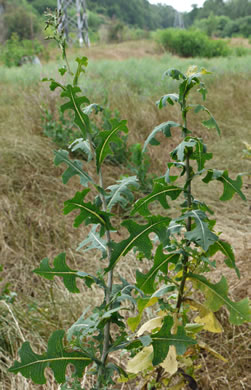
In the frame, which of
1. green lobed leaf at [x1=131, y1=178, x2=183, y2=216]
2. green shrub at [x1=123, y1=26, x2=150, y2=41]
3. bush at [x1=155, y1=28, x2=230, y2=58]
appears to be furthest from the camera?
green shrub at [x1=123, y1=26, x2=150, y2=41]

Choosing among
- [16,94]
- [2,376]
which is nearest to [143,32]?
[16,94]

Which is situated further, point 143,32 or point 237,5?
point 143,32

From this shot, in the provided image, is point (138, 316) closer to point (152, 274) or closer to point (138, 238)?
point (152, 274)

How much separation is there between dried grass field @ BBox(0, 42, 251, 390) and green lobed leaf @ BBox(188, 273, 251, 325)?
404 millimetres

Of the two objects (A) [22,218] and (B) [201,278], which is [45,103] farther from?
(B) [201,278]

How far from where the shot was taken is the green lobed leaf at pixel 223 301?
0.84 meters

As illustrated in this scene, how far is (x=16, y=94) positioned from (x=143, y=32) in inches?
710

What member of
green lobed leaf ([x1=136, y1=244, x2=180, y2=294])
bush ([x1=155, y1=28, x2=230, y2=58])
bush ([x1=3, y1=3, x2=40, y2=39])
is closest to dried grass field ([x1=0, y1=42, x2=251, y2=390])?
green lobed leaf ([x1=136, y1=244, x2=180, y2=294])

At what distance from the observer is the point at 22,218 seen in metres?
2.64

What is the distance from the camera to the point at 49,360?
72cm

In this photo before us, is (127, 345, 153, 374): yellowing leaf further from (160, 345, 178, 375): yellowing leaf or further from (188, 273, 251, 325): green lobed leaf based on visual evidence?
(188, 273, 251, 325): green lobed leaf

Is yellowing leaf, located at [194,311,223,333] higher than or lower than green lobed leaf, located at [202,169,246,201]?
lower

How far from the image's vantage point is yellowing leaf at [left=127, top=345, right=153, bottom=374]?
0.88 meters

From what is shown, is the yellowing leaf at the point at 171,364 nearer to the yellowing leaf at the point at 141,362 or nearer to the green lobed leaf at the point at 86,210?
the yellowing leaf at the point at 141,362
